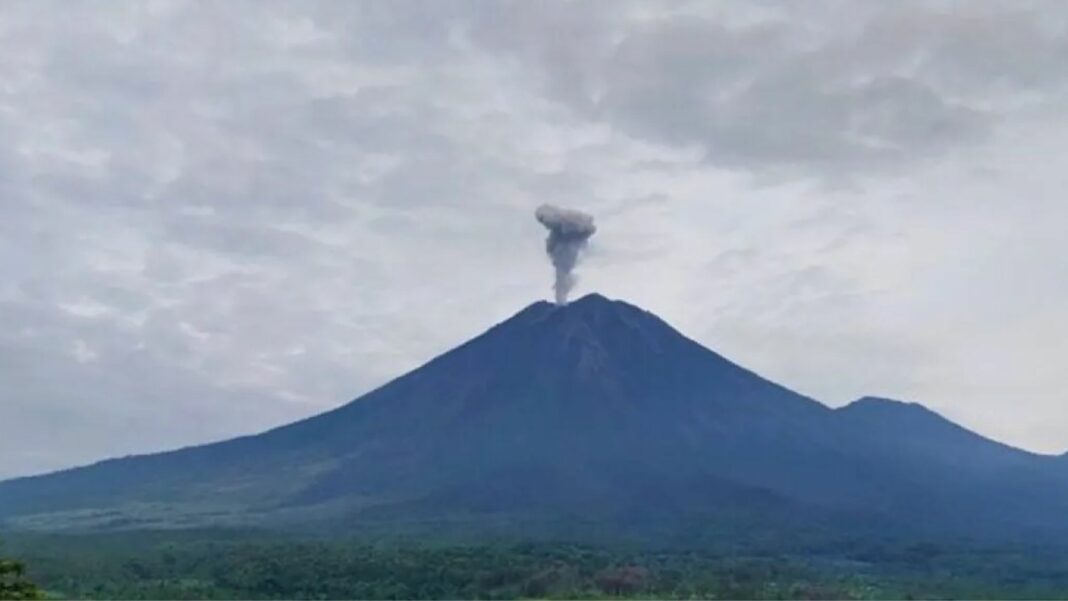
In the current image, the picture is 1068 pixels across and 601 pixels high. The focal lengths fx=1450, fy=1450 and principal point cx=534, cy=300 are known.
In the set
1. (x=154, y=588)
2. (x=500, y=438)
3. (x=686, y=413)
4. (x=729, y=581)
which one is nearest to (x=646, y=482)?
(x=500, y=438)

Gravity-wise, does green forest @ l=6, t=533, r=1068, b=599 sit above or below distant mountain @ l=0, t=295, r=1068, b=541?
below

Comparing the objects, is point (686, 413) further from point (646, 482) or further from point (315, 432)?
point (315, 432)

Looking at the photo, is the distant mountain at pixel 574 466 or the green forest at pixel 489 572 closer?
the green forest at pixel 489 572

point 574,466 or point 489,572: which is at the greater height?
point 574,466

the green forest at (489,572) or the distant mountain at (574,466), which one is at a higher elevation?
the distant mountain at (574,466)

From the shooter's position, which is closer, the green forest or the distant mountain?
the green forest
